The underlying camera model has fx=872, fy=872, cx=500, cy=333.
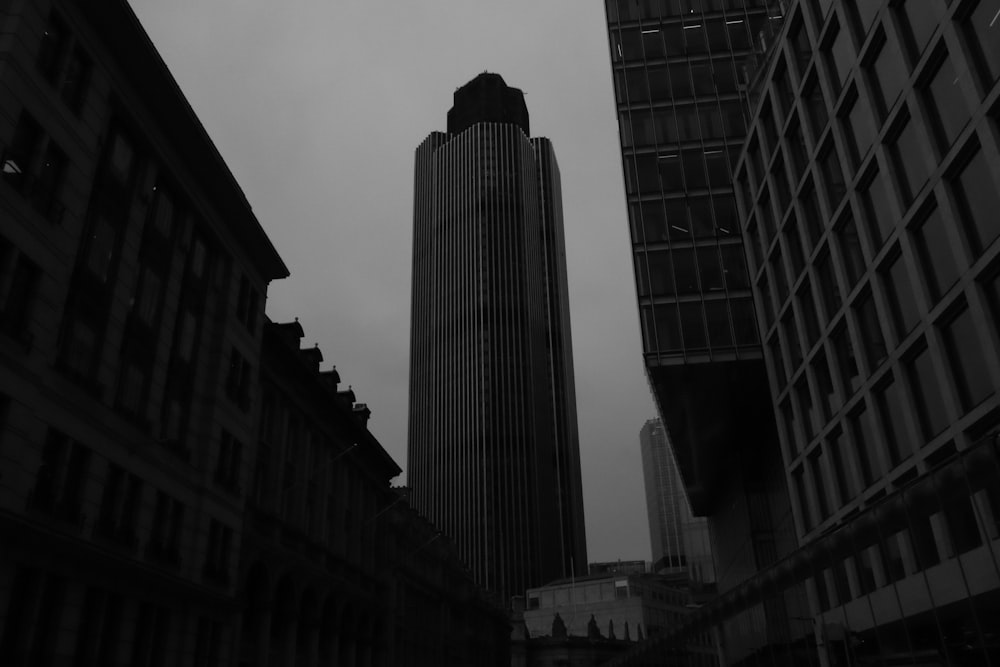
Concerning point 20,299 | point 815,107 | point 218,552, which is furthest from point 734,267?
point 20,299

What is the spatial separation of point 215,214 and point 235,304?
4.17 metres

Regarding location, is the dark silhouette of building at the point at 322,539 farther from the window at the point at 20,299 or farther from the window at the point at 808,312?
the window at the point at 808,312

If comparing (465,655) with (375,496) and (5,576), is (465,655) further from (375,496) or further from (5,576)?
(5,576)

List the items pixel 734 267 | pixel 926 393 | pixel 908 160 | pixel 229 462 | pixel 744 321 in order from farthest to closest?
pixel 734 267, pixel 744 321, pixel 229 462, pixel 908 160, pixel 926 393

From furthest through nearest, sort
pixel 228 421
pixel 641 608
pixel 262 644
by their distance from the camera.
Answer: pixel 641 608
pixel 262 644
pixel 228 421

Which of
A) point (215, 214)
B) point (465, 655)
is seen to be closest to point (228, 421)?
point (215, 214)

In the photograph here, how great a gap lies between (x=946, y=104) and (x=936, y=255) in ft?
16.0

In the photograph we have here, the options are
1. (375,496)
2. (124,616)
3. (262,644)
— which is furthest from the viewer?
(375,496)

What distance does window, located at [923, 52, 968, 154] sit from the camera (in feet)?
88.5

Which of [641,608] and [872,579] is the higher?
[641,608]

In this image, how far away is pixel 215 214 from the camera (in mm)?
38500

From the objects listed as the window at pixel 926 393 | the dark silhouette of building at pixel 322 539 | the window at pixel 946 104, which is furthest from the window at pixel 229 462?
the window at pixel 946 104

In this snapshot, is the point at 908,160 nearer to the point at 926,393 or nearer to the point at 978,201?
the point at 978,201

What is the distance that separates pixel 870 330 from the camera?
115ft
